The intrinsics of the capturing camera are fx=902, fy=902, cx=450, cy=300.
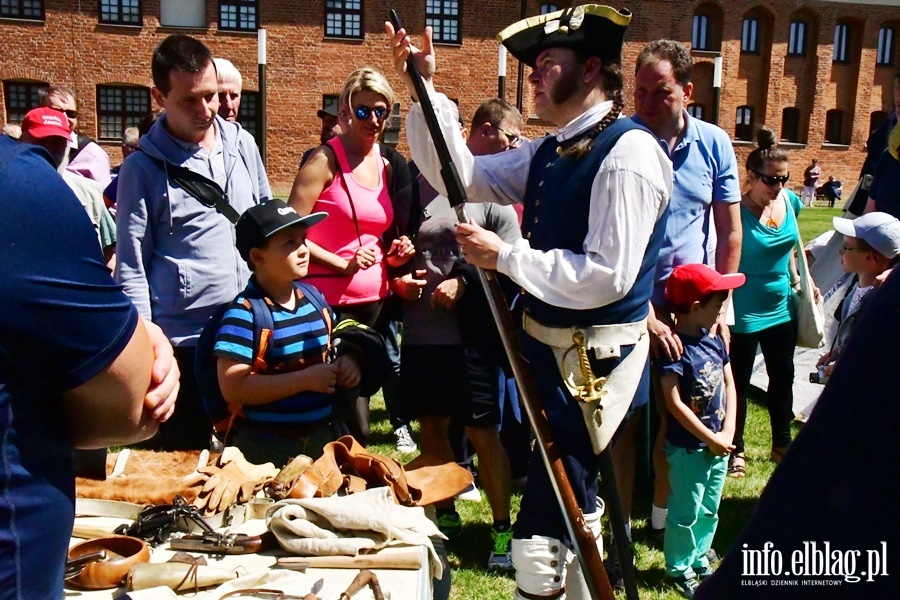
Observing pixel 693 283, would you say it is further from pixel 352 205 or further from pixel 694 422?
pixel 352 205

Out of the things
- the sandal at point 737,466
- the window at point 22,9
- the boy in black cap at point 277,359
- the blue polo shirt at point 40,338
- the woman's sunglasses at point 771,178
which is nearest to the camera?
the blue polo shirt at point 40,338

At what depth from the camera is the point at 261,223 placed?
3.42 metres

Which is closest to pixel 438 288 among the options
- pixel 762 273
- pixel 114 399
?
pixel 762 273

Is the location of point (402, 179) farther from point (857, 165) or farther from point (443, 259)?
point (857, 165)

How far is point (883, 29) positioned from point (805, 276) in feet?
117

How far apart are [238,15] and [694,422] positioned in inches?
1053

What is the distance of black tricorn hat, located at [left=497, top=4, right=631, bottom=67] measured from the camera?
292 cm

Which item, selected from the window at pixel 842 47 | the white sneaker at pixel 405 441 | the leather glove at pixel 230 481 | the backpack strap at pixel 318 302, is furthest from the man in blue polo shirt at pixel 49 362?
the window at pixel 842 47

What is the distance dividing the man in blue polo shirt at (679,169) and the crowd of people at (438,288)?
0.04ft

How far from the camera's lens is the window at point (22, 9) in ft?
85.7

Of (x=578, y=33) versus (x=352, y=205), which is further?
(x=352, y=205)

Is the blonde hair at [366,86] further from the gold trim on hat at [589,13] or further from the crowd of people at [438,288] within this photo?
the gold trim on hat at [589,13]

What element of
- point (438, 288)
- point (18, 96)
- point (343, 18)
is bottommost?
point (438, 288)

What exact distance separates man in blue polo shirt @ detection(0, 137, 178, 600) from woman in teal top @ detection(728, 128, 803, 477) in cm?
424
